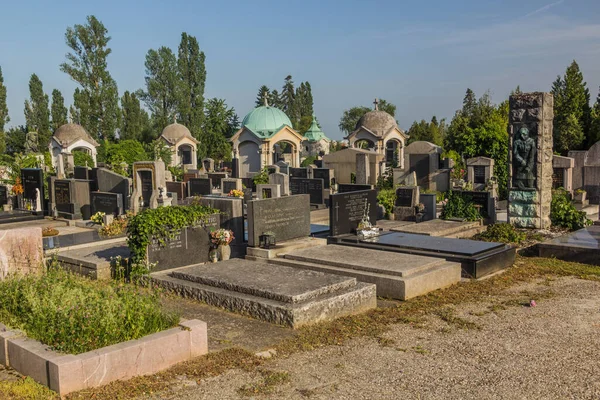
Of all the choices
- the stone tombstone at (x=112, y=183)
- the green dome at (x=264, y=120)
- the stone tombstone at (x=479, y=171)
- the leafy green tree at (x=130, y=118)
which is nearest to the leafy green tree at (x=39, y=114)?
the leafy green tree at (x=130, y=118)

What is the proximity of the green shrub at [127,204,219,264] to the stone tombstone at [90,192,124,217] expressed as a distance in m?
7.84

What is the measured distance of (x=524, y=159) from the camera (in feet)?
48.7

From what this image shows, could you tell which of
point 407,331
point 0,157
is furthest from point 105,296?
point 0,157

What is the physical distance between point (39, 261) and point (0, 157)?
1252 inches

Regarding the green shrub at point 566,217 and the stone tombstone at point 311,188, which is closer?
the green shrub at point 566,217

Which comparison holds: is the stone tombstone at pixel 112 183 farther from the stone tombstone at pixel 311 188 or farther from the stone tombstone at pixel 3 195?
the stone tombstone at pixel 311 188

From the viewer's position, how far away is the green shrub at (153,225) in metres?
9.89

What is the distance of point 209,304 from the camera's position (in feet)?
27.8

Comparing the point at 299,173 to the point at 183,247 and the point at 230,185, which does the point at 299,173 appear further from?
the point at 183,247

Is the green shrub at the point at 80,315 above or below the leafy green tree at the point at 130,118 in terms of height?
below

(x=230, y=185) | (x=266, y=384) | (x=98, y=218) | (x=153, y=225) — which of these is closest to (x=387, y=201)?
(x=230, y=185)

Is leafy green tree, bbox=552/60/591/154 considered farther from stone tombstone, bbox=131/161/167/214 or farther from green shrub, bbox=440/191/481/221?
stone tombstone, bbox=131/161/167/214

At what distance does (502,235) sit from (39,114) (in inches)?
1968

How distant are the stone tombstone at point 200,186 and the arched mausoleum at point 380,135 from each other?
48.1 feet
